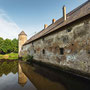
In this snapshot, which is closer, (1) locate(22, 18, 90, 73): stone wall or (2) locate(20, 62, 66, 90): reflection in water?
(2) locate(20, 62, 66, 90): reflection in water

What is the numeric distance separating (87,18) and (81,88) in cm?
551

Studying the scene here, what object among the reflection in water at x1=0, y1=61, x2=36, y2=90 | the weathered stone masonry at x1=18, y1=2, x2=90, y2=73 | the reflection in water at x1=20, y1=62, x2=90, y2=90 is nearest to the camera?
the reflection in water at x1=20, y1=62, x2=90, y2=90

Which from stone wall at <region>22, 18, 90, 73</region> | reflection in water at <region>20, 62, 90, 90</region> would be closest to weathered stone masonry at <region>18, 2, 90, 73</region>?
stone wall at <region>22, 18, 90, 73</region>

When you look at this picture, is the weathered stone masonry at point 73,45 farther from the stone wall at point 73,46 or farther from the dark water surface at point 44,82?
the dark water surface at point 44,82

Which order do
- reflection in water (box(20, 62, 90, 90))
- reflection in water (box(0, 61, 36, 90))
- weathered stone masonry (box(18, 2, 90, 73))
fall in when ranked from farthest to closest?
weathered stone masonry (box(18, 2, 90, 73))
reflection in water (box(0, 61, 36, 90))
reflection in water (box(20, 62, 90, 90))

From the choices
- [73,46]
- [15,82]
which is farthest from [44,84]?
[73,46]

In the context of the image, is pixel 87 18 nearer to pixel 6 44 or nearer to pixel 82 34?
pixel 82 34

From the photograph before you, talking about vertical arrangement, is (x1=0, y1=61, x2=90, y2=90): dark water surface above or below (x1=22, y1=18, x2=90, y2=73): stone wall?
below

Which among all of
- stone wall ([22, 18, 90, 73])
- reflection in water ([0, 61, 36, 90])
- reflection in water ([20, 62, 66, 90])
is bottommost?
reflection in water ([0, 61, 36, 90])

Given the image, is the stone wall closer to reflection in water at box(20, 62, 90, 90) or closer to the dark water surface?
reflection in water at box(20, 62, 90, 90)

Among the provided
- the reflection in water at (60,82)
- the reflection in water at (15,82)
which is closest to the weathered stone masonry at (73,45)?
the reflection in water at (60,82)

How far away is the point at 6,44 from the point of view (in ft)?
130

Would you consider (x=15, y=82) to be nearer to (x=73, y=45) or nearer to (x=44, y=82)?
(x=44, y=82)

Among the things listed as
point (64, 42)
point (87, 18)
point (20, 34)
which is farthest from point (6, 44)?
point (87, 18)
